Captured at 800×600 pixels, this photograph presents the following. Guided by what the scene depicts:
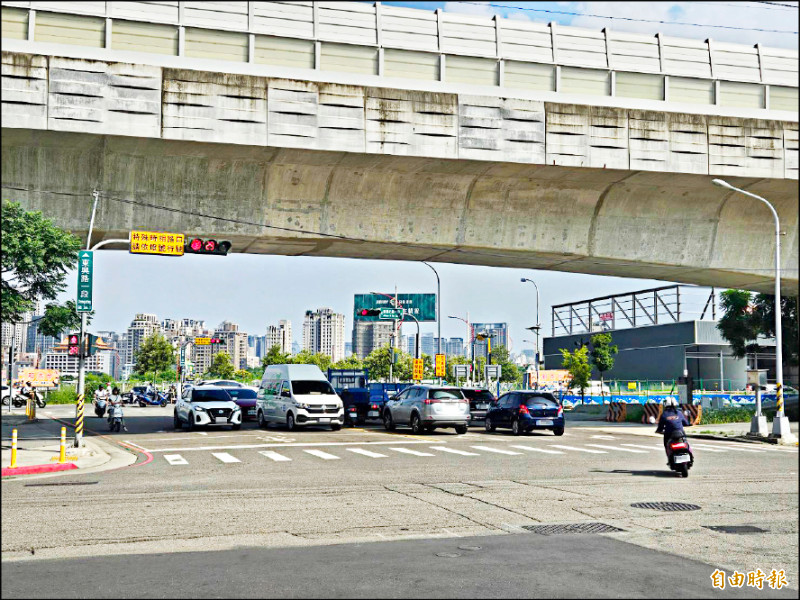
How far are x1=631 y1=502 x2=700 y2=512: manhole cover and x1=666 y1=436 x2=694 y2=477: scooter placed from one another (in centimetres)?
389

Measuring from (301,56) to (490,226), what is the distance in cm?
813

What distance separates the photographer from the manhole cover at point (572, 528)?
33.2ft

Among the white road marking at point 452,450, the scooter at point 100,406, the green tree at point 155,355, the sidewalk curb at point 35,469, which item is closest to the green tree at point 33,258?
the sidewalk curb at point 35,469

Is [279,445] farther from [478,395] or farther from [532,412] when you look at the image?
[478,395]

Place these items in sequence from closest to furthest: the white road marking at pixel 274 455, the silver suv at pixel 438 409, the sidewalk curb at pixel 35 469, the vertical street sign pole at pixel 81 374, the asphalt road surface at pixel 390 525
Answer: the asphalt road surface at pixel 390 525, the sidewalk curb at pixel 35 469, the white road marking at pixel 274 455, the vertical street sign pole at pixel 81 374, the silver suv at pixel 438 409

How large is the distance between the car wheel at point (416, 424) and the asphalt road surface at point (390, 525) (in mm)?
8473

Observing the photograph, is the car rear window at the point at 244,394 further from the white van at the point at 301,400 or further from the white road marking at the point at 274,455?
the white road marking at the point at 274,455

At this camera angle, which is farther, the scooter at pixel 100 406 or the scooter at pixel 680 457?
the scooter at pixel 100 406

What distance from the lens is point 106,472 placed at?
59.3ft

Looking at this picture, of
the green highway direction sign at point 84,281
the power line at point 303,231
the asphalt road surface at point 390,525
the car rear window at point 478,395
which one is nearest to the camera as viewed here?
the asphalt road surface at point 390,525

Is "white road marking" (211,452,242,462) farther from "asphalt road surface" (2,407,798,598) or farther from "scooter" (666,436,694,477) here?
"scooter" (666,436,694,477)

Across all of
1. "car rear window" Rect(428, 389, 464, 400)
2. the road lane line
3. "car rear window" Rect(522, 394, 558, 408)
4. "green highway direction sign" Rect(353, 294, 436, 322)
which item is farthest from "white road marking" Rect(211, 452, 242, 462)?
"green highway direction sign" Rect(353, 294, 436, 322)

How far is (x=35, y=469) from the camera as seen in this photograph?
1848 centimetres

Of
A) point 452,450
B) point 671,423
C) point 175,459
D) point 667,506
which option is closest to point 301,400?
point 452,450
